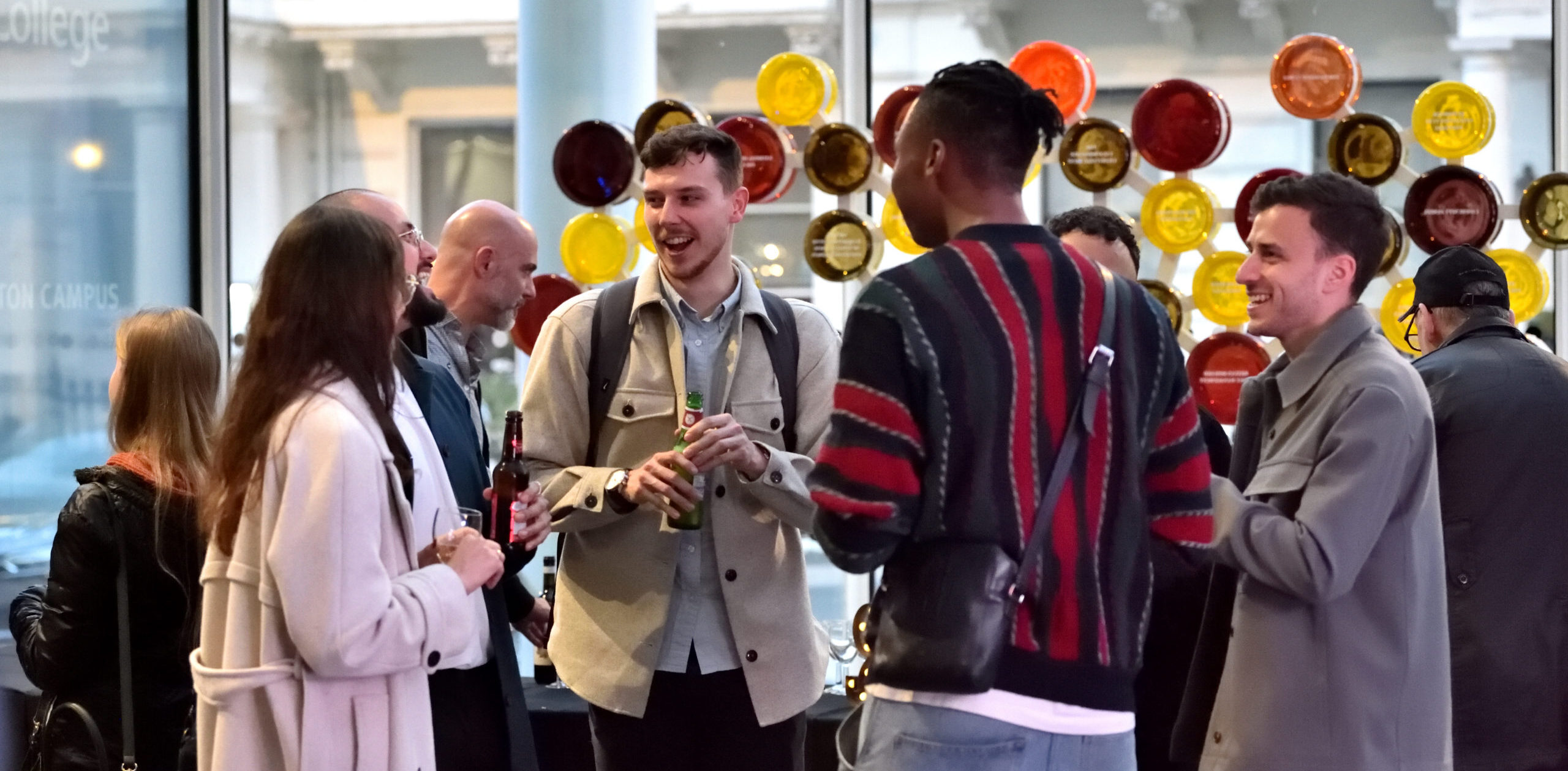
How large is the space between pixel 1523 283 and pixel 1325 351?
1.86 metres

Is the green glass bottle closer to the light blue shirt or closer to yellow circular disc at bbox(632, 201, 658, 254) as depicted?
the light blue shirt

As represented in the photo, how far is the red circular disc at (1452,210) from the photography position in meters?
4.06

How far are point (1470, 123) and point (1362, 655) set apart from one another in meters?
2.17

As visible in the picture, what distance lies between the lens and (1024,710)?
1.90m

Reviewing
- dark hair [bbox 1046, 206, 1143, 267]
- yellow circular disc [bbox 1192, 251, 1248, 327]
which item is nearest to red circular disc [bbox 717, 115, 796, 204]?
dark hair [bbox 1046, 206, 1143, 267]

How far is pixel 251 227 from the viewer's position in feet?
21.3

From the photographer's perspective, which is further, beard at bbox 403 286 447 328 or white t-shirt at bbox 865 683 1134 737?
beard at bbox 403 286 447 328

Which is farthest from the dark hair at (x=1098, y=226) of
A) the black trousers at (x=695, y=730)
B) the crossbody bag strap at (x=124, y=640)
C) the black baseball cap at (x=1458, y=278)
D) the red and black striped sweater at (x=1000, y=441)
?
the crossbody bag strap at (x=124, y=640)

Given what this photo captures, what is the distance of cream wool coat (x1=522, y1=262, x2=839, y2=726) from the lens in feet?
9.64

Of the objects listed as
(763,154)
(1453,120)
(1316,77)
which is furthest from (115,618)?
(1453,120)

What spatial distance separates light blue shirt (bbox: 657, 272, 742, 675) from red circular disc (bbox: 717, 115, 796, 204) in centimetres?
137

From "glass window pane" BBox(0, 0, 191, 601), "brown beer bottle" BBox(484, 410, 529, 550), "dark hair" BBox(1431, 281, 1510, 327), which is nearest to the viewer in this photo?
"brown beer bottle" BBox(484, 410, 529, 550)

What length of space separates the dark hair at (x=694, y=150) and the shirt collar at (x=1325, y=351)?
114cm

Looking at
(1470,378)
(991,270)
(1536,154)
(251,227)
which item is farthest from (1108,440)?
(251,227)
